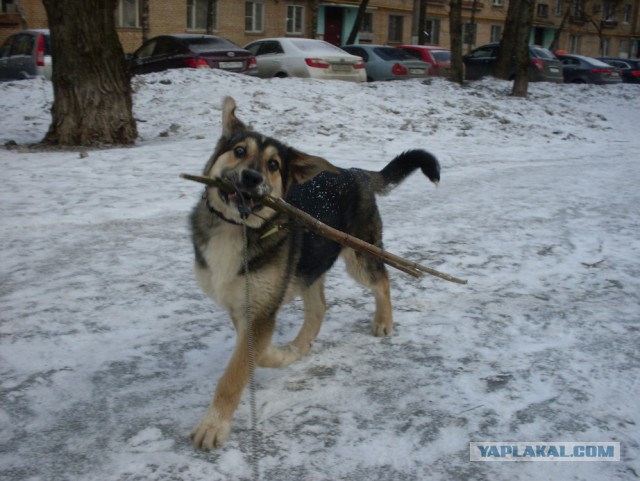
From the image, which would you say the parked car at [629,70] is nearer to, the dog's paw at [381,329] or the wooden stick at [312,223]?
the dog's paw at [381,329]

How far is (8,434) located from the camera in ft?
10.5

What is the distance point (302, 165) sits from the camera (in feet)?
12.1

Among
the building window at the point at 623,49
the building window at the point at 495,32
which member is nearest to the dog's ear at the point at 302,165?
the building window at the point at 495,32

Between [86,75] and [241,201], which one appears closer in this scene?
[241,201]

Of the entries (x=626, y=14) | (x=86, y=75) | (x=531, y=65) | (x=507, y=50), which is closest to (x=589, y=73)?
(x=531, y=65)

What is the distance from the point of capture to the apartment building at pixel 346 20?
34344 millimetres

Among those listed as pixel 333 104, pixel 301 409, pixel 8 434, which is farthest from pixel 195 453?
pixel 333 104

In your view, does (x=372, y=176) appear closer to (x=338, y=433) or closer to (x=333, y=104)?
(x=338, y=433)

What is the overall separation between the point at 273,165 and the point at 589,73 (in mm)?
30628

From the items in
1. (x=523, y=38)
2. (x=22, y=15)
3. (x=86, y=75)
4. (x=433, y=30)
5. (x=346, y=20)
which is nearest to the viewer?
(x=86, y=75)

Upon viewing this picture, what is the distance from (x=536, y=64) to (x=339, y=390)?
85.0ft

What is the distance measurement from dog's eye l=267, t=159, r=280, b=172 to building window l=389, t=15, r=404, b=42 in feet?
152

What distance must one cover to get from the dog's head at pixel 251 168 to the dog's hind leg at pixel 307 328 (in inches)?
33.5

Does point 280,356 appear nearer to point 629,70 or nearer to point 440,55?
point 440,55
